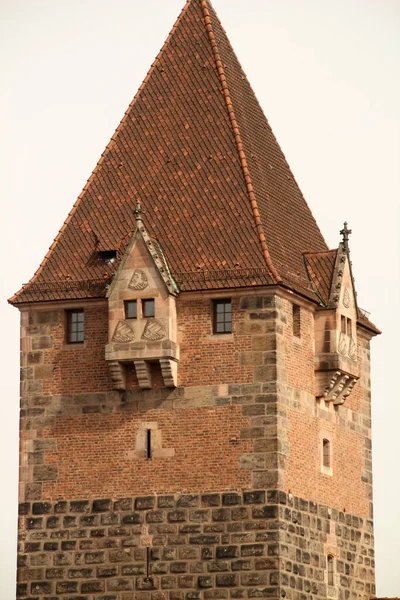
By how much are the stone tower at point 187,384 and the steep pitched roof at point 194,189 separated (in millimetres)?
54

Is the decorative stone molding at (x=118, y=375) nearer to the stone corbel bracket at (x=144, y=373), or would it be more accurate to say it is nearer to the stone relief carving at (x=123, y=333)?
the stone corbel bracket at (x=144, y=373)

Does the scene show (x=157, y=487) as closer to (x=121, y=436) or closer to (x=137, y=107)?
(x=121, y=436)

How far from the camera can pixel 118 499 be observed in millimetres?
67812

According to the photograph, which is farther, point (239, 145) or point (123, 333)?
point (239, 145)

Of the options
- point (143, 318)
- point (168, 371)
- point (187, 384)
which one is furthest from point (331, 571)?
point (143, 318)

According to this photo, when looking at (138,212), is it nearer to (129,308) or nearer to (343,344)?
(129,308)

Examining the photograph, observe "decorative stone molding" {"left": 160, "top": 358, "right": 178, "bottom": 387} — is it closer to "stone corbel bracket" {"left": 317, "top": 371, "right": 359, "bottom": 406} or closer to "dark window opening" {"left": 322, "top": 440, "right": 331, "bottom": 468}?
"stone corbel bracket" {"left": 317, "top": 371, "right": 359, "bottom": 406}

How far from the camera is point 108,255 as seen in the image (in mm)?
69375

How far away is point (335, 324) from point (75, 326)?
6.33m

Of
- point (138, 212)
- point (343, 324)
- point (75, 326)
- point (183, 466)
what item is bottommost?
point (183, 466)

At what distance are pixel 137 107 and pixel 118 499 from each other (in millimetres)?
10297

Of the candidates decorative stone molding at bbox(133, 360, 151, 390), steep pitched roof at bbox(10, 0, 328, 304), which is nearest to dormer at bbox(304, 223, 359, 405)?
steep pitched roof at bbox(10, 0, 328, 304)

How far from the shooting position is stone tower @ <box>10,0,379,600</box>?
2640 inches

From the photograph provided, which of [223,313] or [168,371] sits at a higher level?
[223,313]
